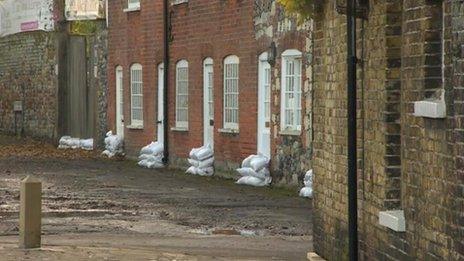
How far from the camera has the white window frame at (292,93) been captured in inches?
941

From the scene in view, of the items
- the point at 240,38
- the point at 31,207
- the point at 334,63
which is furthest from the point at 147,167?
the point at 334,63

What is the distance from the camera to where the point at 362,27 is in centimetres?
1067

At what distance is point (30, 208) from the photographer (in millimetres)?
14469

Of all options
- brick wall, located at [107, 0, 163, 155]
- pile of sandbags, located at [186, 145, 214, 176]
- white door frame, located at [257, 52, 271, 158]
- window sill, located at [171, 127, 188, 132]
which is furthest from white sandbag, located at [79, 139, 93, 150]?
white door frame, located at [257, 52, 271, 158]

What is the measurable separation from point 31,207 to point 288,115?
1074 cm

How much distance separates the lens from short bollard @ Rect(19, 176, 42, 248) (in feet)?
47.2

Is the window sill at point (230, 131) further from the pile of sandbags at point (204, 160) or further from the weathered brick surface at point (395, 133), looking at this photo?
the weathered brick surface at point (395, 133)

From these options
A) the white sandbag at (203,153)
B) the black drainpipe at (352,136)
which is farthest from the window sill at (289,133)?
the black drainpipe at (352,136)

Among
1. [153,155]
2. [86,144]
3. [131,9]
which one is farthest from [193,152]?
[86,144]

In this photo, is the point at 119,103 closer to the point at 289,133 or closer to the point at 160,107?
the point at 160,107

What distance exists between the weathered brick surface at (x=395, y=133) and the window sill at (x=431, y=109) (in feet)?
0.21

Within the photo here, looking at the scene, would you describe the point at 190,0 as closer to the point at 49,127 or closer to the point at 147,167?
the point at 147,167

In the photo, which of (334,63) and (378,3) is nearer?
(378,3)

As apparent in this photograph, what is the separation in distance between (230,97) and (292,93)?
373 centimetres
